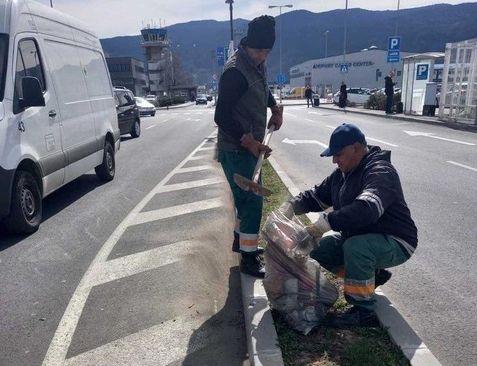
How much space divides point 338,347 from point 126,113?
1416 cm

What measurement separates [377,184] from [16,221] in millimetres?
4188

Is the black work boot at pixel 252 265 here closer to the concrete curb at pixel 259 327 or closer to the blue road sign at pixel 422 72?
the concrete curb at pixel 259 327

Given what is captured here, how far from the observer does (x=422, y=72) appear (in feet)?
69.4

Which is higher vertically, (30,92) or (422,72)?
(30,92)

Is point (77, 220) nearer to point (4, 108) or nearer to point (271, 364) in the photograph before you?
point (4, 108)

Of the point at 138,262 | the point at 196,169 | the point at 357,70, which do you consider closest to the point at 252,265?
the point at 138,262

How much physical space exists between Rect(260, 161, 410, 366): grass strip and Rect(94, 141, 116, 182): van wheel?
595 cm

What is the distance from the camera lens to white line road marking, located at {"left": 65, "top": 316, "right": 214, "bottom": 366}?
293 centimetres

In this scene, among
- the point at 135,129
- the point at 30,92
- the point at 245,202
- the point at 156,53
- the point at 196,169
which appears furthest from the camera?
the point at 156,53

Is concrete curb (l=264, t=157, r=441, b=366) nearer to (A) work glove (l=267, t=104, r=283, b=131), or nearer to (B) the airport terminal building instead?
(A) work glove (l=267, t=104, r=283, b=131)

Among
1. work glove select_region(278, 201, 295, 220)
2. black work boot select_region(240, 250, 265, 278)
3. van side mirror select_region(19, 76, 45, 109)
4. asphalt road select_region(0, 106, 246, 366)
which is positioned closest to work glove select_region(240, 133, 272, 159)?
work glove select_region(278, 201, 295, 220)

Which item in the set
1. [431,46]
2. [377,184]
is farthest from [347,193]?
A: [431,46]

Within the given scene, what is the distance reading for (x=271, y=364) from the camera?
8.71ft

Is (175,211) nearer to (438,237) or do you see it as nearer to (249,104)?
(249,104)
